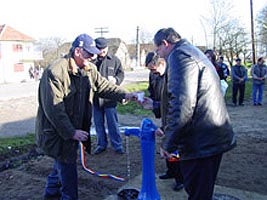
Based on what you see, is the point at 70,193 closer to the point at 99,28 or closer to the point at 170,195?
the point at 170,195

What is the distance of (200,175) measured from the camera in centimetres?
270

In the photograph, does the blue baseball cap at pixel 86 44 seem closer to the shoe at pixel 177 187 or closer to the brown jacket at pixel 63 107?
the brown jacket at pixel 63 107

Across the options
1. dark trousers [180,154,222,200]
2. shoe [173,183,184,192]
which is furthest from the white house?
dark trousers [180,154,222,200]

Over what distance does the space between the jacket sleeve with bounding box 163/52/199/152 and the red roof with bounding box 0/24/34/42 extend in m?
48.1

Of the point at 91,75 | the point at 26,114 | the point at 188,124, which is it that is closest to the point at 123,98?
the point at 91,75

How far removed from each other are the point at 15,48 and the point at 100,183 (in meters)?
48.5

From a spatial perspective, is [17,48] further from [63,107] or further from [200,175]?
[200,175]

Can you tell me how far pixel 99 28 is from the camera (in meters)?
56.6

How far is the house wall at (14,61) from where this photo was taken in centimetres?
4456

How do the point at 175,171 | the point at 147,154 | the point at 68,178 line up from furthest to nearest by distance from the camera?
the point at 175,171 → the point at 147,154 → the point at 68,178

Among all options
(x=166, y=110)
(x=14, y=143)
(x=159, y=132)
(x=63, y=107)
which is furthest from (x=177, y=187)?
(x=14, y=143)

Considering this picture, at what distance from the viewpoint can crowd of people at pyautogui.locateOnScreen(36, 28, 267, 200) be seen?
254cm

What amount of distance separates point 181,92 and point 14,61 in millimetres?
48405

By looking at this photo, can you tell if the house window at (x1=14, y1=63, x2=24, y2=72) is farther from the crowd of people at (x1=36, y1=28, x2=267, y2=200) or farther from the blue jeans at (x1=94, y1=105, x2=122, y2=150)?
the crowd of people at (x1=36, y1=28, x2=267, y2=200)
